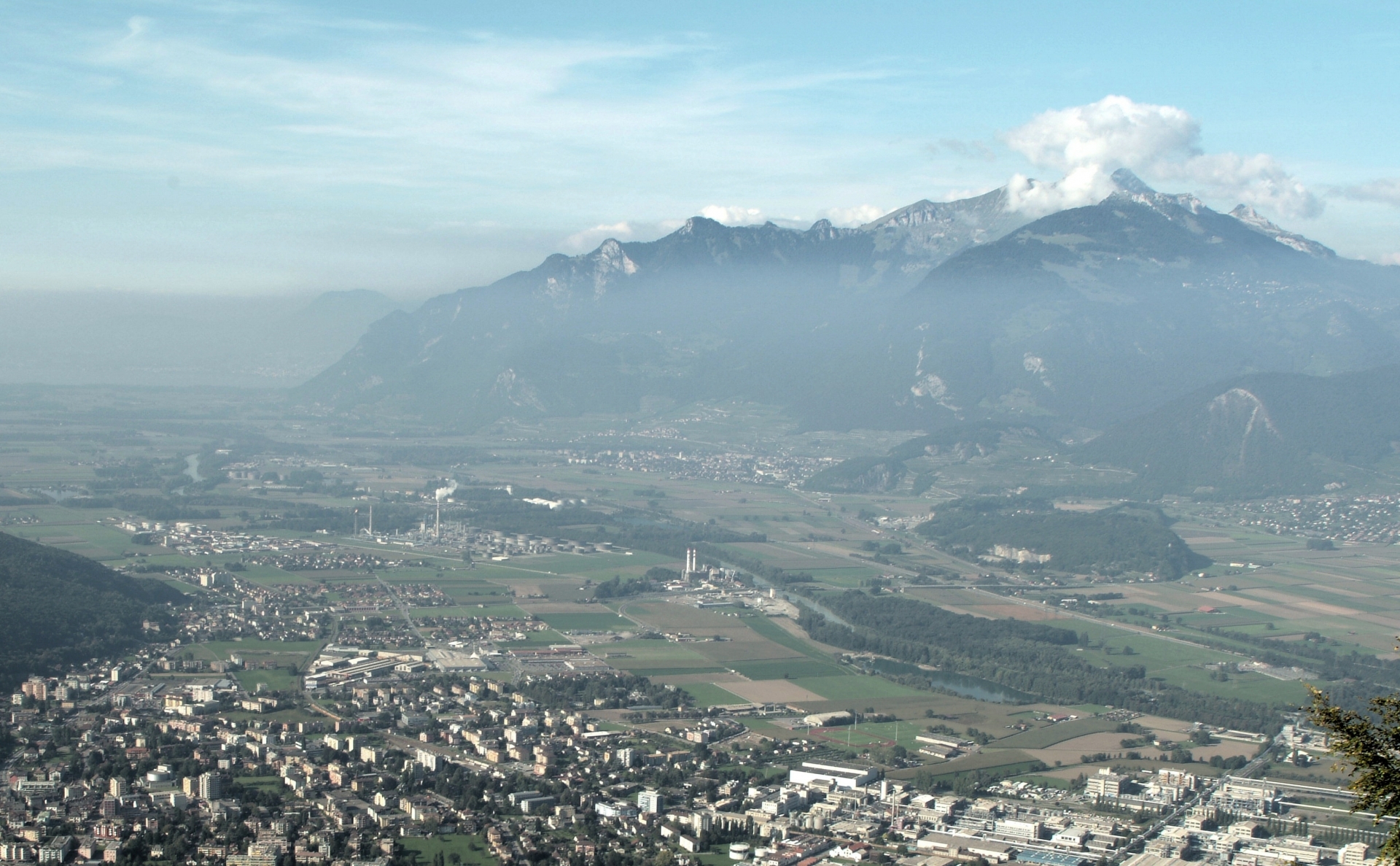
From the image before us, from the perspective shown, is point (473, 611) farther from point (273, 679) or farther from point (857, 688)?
point (857, 688)

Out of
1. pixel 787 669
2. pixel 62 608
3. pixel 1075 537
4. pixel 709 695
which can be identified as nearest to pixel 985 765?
pixel 709 695

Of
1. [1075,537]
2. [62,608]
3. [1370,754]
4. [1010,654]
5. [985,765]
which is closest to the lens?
[1370,754]

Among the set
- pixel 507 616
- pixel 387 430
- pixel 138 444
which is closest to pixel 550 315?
pixel 387 430

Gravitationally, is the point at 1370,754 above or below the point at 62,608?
above

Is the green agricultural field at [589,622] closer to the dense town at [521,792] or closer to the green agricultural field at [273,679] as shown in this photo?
the dense town at [521,792]

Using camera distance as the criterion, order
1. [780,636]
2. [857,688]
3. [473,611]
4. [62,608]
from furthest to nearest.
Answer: [473,611] < [780,636] < [62,608] < [857,688]

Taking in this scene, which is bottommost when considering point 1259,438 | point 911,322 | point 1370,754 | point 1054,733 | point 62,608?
point 1054,733

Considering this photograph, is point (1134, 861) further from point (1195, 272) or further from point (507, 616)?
point (1195, 272)
